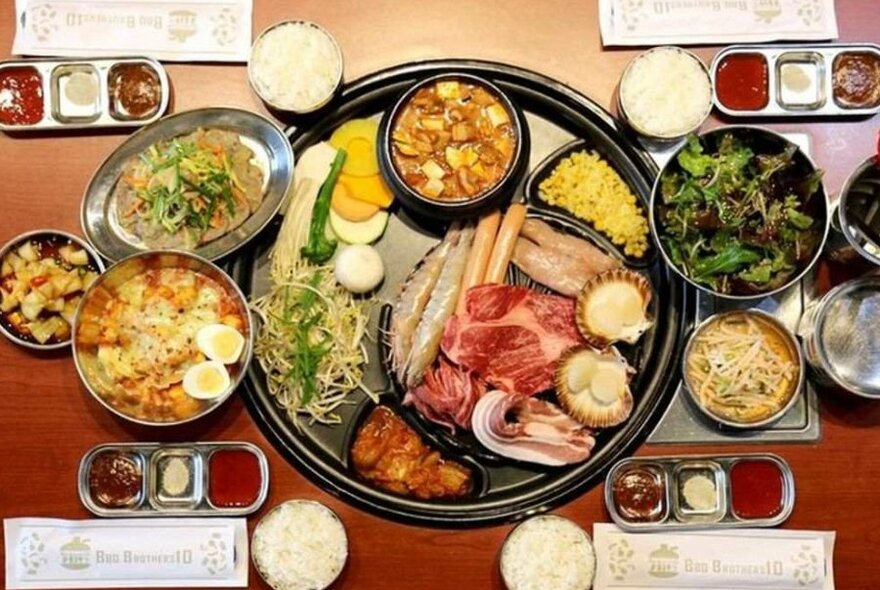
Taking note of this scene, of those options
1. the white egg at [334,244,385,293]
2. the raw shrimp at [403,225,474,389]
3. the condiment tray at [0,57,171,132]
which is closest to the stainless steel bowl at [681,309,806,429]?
the raw shrimp at [403,225,474,389]

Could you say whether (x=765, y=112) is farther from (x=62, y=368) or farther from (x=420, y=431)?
(x=62, y=368)

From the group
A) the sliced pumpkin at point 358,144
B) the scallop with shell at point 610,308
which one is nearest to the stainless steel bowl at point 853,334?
the scallop with shell at point 610,308

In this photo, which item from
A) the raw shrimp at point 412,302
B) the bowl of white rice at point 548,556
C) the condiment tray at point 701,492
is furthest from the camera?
the raw shrimp at point 412,302

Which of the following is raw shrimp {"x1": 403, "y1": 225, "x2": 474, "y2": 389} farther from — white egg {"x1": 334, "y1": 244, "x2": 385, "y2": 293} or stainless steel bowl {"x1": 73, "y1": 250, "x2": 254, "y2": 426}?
stainless steel bowl {"x1": 73, "y1": 250, "x2": 254, "y2": 426}

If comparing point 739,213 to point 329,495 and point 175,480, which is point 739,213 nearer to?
point 329,495

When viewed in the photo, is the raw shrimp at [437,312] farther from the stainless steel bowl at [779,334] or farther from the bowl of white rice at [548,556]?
the stainless steel bowl at [779,334]

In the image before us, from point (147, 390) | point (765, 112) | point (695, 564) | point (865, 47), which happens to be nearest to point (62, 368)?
point (147, 390)
